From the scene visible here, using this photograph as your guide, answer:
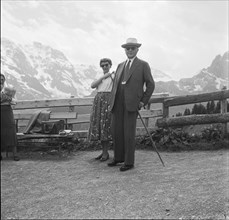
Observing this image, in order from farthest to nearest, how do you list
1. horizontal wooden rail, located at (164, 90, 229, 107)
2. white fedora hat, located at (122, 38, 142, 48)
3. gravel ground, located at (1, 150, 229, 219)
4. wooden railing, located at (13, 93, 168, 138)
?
1. horizontal wooden rail, located at (164, 90, 229, 107)
2. white fedora hat, located at (122, 38, 142, 48)
3. wooden railing, located at (13, 93, 168, 138)
4. gravel ground, located at (1, 150, 229, 219)

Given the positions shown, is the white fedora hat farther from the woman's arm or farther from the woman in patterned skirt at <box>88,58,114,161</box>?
the woman's arm

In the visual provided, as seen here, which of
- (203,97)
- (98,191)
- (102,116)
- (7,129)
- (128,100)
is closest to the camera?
(7,129)

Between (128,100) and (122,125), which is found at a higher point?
(128,100)

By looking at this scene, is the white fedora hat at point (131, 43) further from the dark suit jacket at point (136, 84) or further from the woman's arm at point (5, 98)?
the woman's arm at point (5, 98)

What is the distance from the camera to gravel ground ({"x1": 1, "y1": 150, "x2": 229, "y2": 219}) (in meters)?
0.95

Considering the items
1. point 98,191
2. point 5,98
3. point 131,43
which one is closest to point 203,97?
point 131,43

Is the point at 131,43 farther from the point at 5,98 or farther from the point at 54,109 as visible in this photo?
the point at 5,98

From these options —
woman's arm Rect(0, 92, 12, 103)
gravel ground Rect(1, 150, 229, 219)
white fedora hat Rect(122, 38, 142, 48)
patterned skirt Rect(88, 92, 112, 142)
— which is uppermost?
white fedora hat Rect(122, 38, 142, 48)

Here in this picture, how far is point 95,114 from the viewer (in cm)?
214

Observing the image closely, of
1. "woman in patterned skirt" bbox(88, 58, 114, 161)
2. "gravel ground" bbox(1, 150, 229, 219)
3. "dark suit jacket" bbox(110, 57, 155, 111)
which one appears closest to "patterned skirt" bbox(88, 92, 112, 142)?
"woman in patterned skirt" bbox(88, 58, 114, 161)

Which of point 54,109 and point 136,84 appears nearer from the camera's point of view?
point 54,109

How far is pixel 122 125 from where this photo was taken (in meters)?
2.09

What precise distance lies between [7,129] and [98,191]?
1.93 ft

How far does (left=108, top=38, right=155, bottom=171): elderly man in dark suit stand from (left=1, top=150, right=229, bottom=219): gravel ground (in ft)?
0.71
